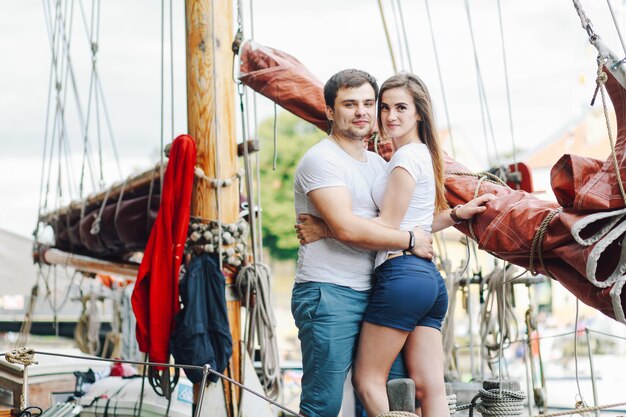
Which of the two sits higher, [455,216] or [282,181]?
[282,181]

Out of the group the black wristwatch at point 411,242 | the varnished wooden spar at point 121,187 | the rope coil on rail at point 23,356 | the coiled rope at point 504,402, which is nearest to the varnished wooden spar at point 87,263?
the varnished wooden spar at point 121,187

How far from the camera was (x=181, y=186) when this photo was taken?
3564mm

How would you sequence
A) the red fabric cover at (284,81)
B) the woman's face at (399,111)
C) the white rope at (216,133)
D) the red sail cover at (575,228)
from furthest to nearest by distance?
the white rope at (216,133) → the red fabric cover at (284,81) → the woman's face at (399,111) → the red sail cover at (575,228)

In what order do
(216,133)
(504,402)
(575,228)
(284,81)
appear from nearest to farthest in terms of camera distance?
(575,228) < (504,402) < (284,81) < (216,133)

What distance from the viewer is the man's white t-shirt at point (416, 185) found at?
2.39 meters

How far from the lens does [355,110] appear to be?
2.47 metres

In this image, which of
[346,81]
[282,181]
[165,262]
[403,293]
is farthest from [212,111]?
[282,181]

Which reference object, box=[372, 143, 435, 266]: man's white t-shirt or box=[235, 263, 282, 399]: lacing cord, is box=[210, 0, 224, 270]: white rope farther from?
box=[372, 143, 435, 266]: man's white t-shirt

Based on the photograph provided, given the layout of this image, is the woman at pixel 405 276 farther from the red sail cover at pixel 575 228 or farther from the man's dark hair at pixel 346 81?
the red sail cover at pixel 575 228

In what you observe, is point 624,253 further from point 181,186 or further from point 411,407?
point 181,186

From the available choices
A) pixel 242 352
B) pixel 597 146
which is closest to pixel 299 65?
pixel 242 352

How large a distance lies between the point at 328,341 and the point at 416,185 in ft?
1.74

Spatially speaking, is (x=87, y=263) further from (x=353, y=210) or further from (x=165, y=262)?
(x=353, y=210)

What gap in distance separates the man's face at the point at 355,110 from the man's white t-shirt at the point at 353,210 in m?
0.07
